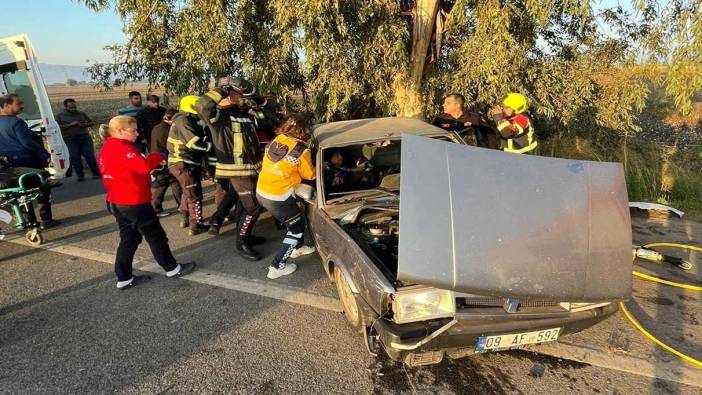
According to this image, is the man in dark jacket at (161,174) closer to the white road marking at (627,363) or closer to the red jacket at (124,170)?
the red jacket at (124,170)

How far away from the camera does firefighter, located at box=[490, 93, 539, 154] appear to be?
4.63m

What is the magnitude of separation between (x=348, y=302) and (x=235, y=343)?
91 cm

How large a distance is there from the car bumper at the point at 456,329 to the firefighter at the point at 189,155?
12.2 ft

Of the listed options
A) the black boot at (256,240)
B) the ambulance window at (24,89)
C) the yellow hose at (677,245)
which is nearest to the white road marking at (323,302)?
the black boot at (256,240)

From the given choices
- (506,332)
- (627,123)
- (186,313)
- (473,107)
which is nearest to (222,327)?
(186,313)

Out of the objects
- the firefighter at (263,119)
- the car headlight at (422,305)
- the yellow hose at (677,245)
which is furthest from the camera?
the firefighter at (263,119)

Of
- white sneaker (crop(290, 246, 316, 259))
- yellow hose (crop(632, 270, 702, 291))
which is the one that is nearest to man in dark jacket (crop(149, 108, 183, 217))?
white sneaker (crop(290, 246, 316, 259))

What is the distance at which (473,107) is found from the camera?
703 cm

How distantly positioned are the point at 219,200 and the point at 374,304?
380cm

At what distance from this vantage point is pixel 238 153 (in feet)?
14.6

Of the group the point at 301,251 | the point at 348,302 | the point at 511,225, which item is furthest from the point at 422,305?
the point at 301,251

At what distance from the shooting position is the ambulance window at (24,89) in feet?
21.6

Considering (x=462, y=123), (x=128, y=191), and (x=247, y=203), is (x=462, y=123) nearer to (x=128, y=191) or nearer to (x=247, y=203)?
(x=247, y=203)

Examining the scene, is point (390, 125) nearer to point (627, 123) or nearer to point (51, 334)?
point (51, 334)
